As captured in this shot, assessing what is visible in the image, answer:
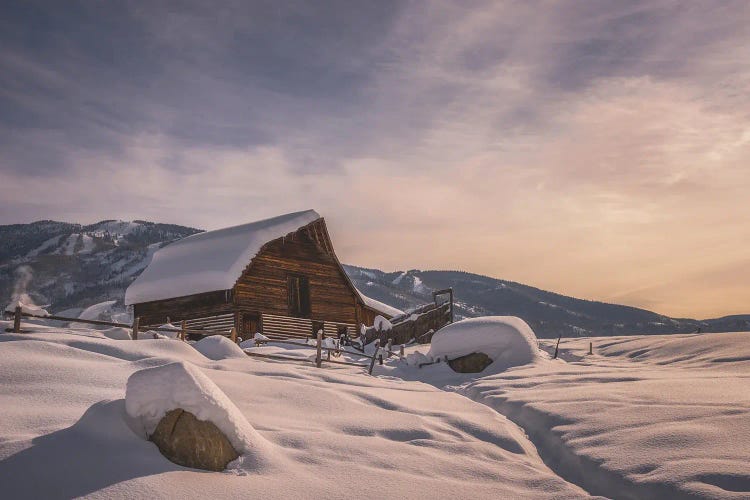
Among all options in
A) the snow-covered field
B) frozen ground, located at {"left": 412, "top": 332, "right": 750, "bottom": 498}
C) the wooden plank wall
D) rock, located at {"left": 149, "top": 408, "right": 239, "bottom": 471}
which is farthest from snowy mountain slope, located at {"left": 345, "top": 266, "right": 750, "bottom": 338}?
rock, located at {"left": 149, "top": 408, "right": 239, "bottom": 471}

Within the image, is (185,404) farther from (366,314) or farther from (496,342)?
(366,314)

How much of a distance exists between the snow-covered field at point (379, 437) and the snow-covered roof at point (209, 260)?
14.0 m

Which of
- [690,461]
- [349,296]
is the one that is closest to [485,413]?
[690,461]

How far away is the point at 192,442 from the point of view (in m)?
5.53

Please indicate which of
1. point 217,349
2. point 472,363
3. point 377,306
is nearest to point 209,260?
point 377,306

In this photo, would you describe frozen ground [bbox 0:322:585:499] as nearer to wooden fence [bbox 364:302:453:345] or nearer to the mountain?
wooden fence [bbox 364:302:453:345]

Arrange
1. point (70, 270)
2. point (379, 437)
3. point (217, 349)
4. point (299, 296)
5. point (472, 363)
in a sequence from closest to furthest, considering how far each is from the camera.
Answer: point (379, 437) → point (217, 349) → point (472, 363) → point (299, 296) → point (70, 270)

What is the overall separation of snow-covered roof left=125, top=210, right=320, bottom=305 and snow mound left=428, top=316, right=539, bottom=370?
11065mm

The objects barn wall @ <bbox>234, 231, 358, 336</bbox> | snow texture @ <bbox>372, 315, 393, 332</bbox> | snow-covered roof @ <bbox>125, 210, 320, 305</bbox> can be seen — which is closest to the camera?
snow-covered roof @ <bbox>125, 210, 320, 305</bbox>

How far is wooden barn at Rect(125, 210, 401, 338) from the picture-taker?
1011 inches

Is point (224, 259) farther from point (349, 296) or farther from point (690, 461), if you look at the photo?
point (690, 461)

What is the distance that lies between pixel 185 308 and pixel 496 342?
1535cm

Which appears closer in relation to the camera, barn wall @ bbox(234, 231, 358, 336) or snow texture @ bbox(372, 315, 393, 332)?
snow texture @ bbox(372, 315, 393, 332)

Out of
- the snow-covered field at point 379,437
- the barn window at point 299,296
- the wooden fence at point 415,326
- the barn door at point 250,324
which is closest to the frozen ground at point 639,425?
the snow-covered field at point 379,437
